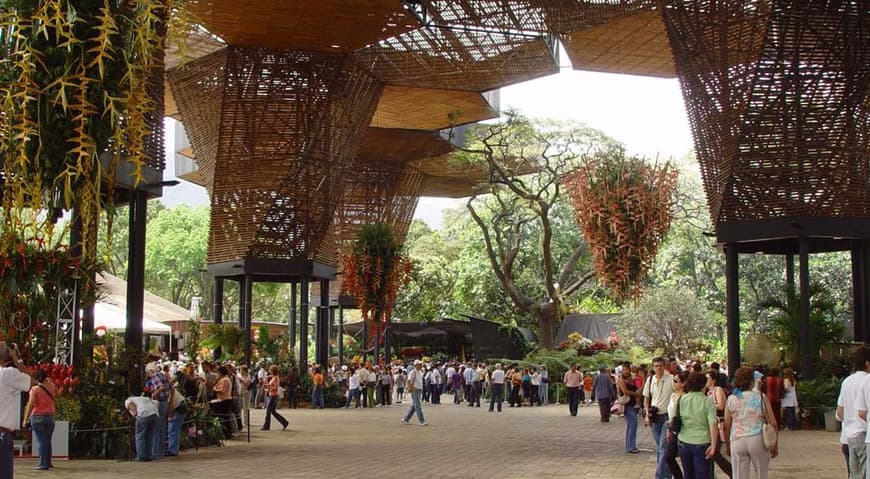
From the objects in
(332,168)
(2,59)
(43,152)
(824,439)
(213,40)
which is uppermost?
(213,40)

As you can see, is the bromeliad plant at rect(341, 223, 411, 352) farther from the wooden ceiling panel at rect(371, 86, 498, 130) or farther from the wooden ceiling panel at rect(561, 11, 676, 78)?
the wooden ceiling panel at rect(561, 11, 676, 78)

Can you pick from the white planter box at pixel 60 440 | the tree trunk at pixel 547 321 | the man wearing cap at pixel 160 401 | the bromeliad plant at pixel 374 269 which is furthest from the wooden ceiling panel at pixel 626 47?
the white planter box at pixel 60 440

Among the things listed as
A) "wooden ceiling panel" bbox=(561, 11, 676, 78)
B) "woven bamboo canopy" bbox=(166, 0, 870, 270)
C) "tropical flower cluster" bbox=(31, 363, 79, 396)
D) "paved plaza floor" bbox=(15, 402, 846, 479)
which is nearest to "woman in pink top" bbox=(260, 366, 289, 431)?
"paved plaza floor" bbox=(15, 402, 846, 479)

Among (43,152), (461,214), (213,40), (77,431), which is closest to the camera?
(43,152)

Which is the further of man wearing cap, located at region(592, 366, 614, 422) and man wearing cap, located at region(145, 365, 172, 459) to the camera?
man wearing cap, located at region(592, 366, 614, 422)

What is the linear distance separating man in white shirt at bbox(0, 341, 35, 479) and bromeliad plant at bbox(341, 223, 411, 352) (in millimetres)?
20463

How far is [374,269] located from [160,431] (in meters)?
15.1

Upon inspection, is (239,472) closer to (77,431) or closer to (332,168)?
(77,431)

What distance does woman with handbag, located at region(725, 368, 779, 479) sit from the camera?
8.06 m

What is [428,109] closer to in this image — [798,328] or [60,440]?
[798,328]

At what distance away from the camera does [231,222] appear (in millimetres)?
25406

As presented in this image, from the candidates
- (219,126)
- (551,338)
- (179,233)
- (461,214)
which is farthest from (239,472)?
(179,233)

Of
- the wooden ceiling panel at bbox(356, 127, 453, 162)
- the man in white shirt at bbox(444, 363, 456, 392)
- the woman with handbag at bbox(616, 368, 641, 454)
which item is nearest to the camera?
the woman with handbag at bbox(616, 368, 641, 454)

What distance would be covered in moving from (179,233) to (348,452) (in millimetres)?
45934
